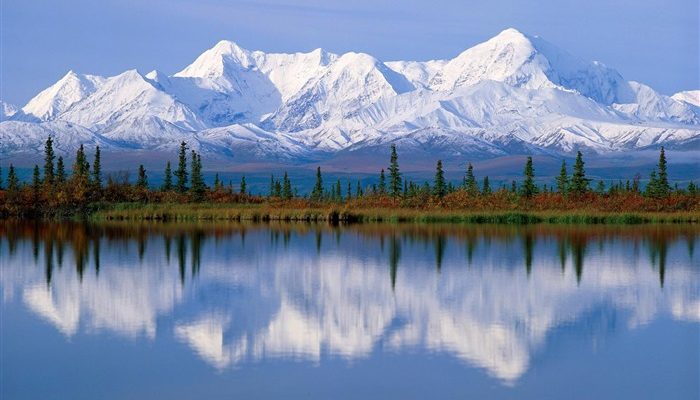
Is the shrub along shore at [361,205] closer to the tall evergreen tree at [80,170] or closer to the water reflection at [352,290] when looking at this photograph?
the tall evergreen tree at [80,170]

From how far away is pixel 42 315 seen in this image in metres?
29.8

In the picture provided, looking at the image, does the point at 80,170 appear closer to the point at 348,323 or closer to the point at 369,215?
the point at 369,215

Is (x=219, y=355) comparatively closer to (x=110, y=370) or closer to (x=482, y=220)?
(x=110, y=370)

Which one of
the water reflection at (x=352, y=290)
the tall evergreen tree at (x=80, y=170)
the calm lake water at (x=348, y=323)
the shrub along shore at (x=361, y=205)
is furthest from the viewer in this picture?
the tall evergreen tree at (x=80, y=170)

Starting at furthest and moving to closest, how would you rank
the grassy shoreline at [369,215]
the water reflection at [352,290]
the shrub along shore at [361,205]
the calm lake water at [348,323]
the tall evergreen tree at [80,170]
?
1. the tall evergreen tree at [80,170]
2. the shrub along shore at [361,205]
3. the grassy shoreline at [369,215]
4. the water reflection at [352,290]
5. the calm lake water at [348,323]

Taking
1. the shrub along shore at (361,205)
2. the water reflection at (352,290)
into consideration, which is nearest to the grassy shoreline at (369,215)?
the shrub along shore at (361,205)

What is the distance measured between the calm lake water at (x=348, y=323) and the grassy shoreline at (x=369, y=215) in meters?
31.7

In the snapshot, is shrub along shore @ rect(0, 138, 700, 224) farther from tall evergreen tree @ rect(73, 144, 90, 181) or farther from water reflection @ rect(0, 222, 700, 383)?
water reflection @ rect(0, 222, 700, 383)

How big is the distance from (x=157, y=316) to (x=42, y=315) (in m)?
3.06

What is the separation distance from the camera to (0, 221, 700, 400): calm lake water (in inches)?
861

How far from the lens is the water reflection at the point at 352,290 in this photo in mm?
26281

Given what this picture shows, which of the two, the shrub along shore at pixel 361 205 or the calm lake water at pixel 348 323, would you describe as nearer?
the calm lake water at pixel 348 323

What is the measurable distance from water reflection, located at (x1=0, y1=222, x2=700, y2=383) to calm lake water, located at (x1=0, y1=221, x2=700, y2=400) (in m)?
0.09

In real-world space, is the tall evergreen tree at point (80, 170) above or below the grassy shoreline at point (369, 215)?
above
